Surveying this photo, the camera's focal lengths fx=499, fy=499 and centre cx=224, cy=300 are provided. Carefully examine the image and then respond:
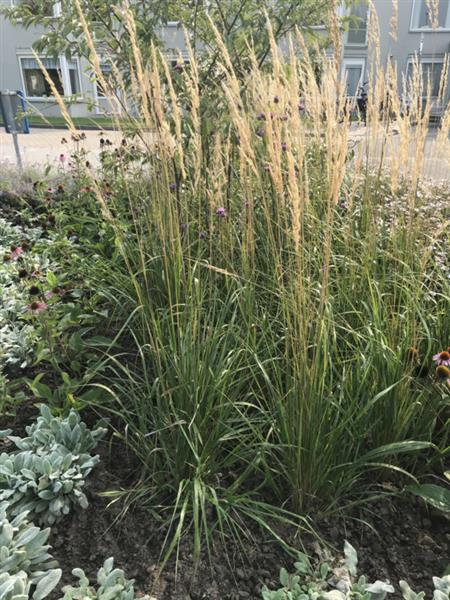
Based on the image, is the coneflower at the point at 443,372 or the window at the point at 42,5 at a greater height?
the window at the point at 42,5

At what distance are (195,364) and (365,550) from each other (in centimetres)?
73

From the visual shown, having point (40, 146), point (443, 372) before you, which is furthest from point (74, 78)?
point (443, 372)

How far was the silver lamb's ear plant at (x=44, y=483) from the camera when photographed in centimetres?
145

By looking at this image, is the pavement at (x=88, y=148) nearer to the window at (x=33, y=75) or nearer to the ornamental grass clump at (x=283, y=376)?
the ornamental grass clump at (x=283, y=376)

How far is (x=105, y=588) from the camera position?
3.95 feet

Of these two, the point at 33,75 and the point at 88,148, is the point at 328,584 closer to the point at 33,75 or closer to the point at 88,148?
the point at 88,148

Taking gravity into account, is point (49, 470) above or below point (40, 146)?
above

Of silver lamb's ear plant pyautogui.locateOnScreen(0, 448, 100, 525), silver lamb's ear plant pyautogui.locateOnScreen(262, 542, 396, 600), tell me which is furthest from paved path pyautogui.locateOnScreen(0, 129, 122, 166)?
silver lamb's ear plant pyautogui.locateOnScreen(262, 542, 396, 600)

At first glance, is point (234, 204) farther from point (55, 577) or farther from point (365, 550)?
point (55, 577)

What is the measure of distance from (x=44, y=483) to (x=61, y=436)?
0.20m

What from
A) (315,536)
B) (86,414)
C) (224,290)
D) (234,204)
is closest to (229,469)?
(315,536)

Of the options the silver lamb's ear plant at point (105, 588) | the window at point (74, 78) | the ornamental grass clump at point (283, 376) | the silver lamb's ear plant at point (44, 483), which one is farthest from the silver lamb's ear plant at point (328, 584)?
the window at point (74, 78)

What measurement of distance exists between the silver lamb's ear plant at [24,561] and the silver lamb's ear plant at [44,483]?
0.09m

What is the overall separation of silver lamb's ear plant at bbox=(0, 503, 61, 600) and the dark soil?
0.08 m
